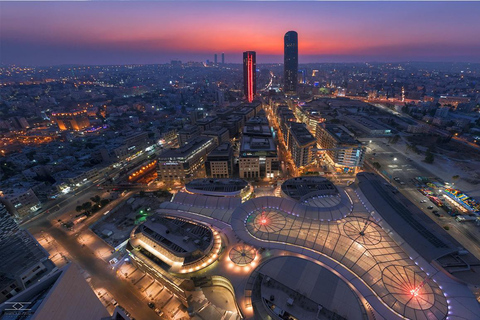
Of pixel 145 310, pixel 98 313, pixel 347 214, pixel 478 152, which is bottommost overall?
pixel 145 310

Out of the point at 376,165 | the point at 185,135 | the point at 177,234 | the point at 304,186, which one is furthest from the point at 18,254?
the point at 376,165

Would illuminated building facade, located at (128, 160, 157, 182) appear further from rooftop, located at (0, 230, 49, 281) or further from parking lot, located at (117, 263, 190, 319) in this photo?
parking lot, located at (117, 263, 190, 319)

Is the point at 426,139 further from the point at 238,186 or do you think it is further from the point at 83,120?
the point at 83,120

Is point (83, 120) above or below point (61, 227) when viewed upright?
above

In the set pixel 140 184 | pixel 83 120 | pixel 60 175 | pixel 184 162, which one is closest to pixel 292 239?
pixel 184 162

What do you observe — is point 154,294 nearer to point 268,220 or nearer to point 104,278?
point 104,278

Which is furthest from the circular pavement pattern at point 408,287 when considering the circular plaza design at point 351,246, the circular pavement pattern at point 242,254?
the circular pavement pattern at point 242,254

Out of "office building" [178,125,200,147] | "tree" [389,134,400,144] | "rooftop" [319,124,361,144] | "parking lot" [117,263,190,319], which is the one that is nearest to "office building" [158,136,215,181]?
"office building" [178,125,200,147]
